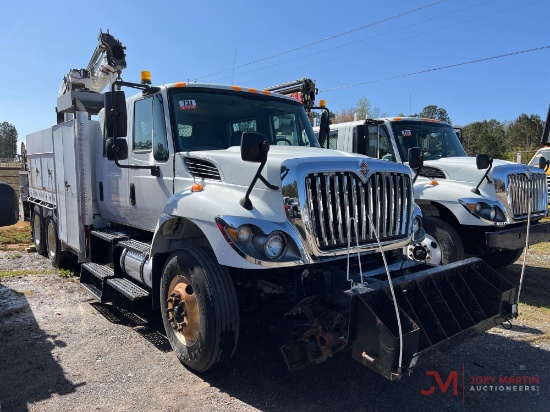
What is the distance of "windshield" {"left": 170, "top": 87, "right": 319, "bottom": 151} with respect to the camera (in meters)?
4.55

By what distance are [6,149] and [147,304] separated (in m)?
97.0

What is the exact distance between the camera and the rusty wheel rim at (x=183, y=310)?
3762mm

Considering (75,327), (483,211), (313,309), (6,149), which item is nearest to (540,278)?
(483,211)

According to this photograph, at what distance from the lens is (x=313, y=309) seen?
11.2 ft

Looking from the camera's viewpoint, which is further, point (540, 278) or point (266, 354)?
point (540, 278)

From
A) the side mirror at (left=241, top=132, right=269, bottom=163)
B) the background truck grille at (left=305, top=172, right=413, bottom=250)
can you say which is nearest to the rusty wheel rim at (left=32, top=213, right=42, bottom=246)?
the side mirror at (left=241, top=132, right=269, bottom=163)

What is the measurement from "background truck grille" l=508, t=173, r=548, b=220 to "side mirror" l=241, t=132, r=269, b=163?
452 cm

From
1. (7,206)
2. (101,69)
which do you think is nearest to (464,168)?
(7,206)

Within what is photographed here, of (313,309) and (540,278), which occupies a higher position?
(313,309)

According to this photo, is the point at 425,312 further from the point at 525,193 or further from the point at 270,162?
the point at 525,193

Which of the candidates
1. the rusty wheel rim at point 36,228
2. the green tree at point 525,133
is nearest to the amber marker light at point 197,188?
the rusty wheel rim at point 36,228

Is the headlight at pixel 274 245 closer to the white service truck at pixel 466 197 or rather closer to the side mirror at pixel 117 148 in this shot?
the side mirror at pixel 117 148

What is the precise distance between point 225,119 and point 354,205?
185cm

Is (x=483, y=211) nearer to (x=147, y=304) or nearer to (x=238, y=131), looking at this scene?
(x=238, y=131)
